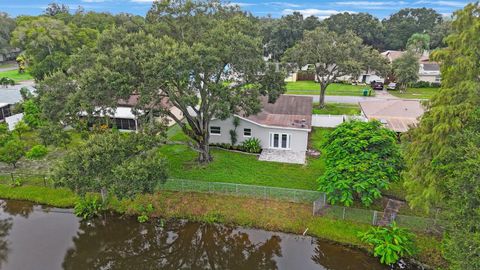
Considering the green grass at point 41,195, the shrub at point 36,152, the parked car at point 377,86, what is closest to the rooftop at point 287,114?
the green grass at point 41,195

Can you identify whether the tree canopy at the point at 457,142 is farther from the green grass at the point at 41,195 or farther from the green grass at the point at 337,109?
the green grass at the point at 337,109

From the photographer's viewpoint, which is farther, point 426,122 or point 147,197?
Answer: point 147,197

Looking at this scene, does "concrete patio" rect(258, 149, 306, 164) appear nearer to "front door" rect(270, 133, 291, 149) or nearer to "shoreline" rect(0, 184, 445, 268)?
"front door" rect(270, 133, 291, 149)

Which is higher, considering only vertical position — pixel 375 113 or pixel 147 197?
pixel 375 113

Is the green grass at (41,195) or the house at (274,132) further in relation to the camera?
the house at (274,132)

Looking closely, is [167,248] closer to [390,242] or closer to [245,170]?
[245,170]

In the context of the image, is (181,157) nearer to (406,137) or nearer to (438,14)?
(406,137)

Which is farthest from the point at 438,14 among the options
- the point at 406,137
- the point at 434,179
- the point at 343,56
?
the point at 434,179
